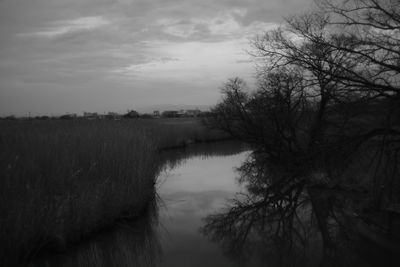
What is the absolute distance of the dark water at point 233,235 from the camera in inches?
185

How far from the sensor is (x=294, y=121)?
41.8ft

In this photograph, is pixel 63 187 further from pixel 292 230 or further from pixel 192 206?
pixel 292 230

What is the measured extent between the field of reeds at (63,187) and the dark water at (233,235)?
31 cm

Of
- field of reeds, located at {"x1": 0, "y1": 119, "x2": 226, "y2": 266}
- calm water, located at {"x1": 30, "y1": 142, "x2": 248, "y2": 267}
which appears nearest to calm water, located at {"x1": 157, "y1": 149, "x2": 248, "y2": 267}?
calm water, located at {"x1": 30, "y1": 142, "x2": 248, "y2": 267}

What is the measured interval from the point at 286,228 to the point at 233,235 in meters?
1.09

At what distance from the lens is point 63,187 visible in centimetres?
564

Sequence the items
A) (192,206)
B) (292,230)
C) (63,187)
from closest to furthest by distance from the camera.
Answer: (63,187) < (292,230) < (192,206)

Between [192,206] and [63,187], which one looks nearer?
[63,187]

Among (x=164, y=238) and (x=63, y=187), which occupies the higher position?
(x=63, y=187)

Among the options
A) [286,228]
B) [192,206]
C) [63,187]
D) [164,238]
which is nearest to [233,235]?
[286,228]

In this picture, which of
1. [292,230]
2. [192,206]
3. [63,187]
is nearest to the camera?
[63,187]

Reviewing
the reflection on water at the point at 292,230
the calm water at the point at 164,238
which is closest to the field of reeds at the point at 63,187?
the calm water at the point at 164,238

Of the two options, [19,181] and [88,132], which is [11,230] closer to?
[19,181]

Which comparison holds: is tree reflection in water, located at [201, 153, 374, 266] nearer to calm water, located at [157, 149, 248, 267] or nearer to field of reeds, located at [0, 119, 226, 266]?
calm water, located at [157, 149, 248, 267]
